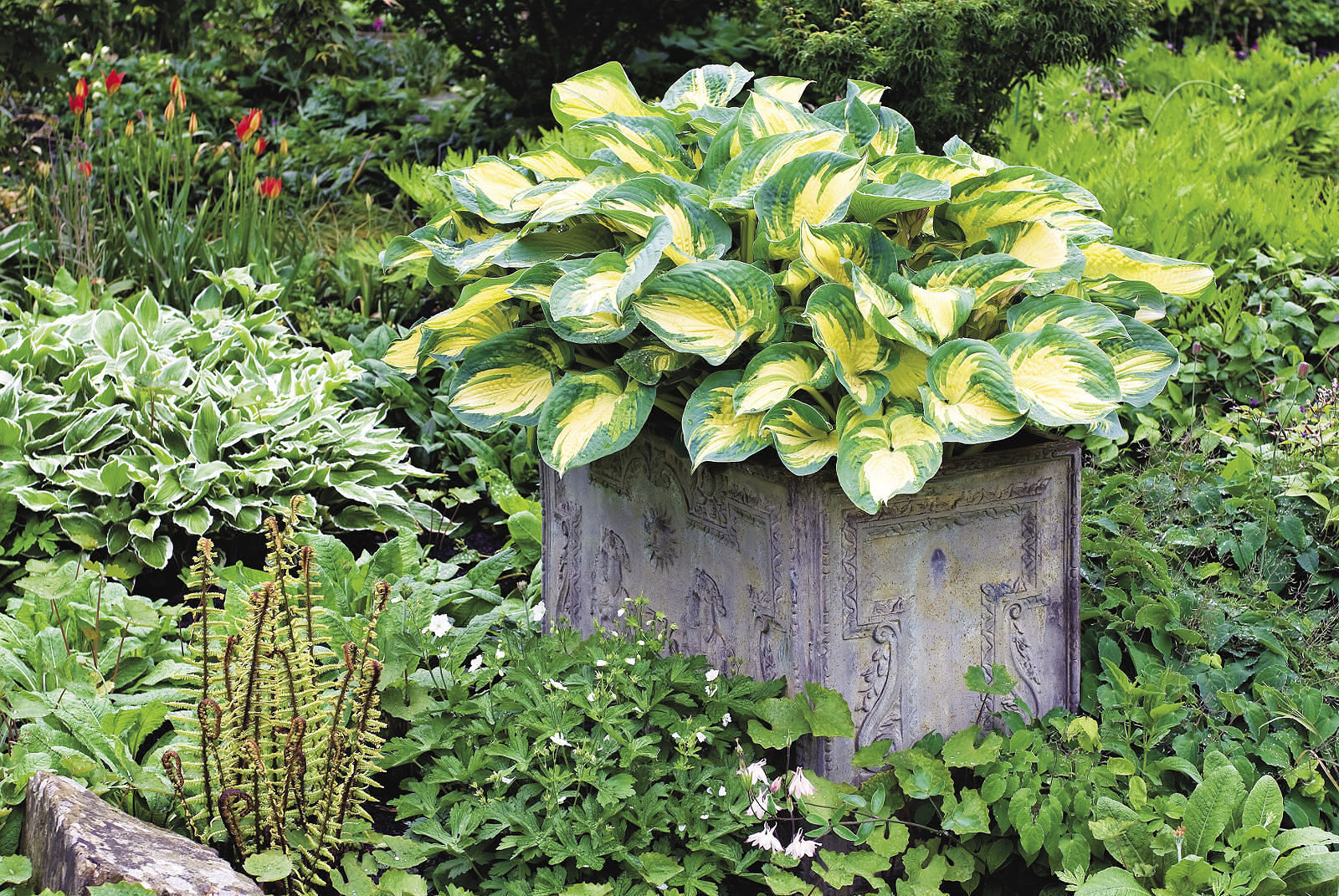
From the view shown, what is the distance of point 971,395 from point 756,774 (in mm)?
729

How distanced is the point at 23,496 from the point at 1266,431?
3460 millimetres

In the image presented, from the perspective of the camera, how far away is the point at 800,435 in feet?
6.48

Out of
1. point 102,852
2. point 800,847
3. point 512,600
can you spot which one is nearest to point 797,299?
point 800,847

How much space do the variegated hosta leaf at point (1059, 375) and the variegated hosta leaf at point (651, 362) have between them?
556 millimetres

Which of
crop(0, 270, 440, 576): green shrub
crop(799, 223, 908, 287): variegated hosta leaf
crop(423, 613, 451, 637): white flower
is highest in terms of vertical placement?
crop(799, 223, 908, 287): variegated hosta leaf

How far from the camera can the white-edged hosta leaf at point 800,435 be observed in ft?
6.26

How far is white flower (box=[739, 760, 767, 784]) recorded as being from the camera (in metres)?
1.99

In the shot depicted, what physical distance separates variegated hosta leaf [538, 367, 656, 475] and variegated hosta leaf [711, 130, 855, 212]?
395 mm

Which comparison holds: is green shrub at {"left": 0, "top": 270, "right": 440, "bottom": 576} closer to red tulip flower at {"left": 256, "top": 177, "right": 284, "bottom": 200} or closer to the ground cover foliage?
the ground cover foliage

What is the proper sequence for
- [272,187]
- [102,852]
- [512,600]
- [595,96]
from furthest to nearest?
[272,187] → [512,600] → [595,96] → [102,852]

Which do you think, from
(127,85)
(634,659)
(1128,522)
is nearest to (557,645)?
(634,659)

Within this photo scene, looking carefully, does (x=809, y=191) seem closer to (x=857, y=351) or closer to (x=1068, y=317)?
(x=857, y=351)

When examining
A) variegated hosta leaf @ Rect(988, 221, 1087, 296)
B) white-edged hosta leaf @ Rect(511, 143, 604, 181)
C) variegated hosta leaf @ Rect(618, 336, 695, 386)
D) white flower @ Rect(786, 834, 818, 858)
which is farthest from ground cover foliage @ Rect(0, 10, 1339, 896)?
variegated hosta leaf @ Rect(988, 221, 1087, 296)

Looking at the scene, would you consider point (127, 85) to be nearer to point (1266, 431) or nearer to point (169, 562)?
point (169, 562)
